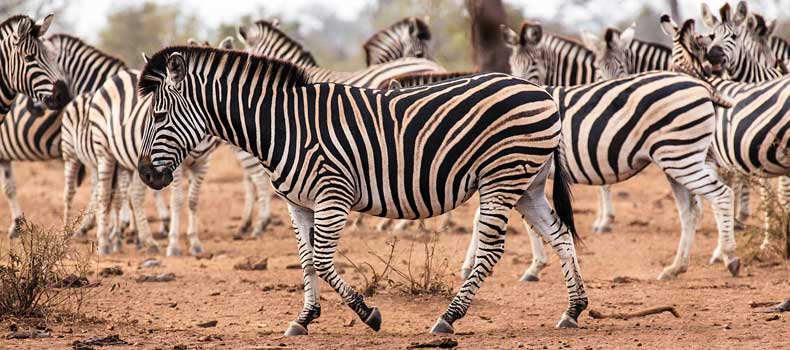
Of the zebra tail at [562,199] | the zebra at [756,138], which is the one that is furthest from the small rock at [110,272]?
the zebra at [756,138]

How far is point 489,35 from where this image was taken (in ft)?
51.4

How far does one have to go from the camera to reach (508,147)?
268 inches

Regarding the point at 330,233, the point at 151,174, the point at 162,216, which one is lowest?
the point at 162,216

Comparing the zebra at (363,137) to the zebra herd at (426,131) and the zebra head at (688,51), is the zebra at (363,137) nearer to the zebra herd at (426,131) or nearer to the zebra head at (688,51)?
the zebra herd at (426,131)

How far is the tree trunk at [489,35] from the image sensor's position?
15.5m

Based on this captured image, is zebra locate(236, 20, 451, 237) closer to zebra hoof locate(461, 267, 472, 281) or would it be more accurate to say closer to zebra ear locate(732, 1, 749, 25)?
zebra hoof locate(461, 267, 472, 281)

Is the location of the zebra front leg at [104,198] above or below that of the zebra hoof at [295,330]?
above

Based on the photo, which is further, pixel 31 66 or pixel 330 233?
pixel 31 66

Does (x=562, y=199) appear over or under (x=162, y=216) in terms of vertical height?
over

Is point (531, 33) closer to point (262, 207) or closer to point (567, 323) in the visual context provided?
point (262, 207)

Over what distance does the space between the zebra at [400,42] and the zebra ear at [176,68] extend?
29.8 feet

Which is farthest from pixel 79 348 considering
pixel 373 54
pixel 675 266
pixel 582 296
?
pixel 373 54

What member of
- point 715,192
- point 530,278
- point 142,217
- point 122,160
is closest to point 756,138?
point 715,192

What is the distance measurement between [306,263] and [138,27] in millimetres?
30601
